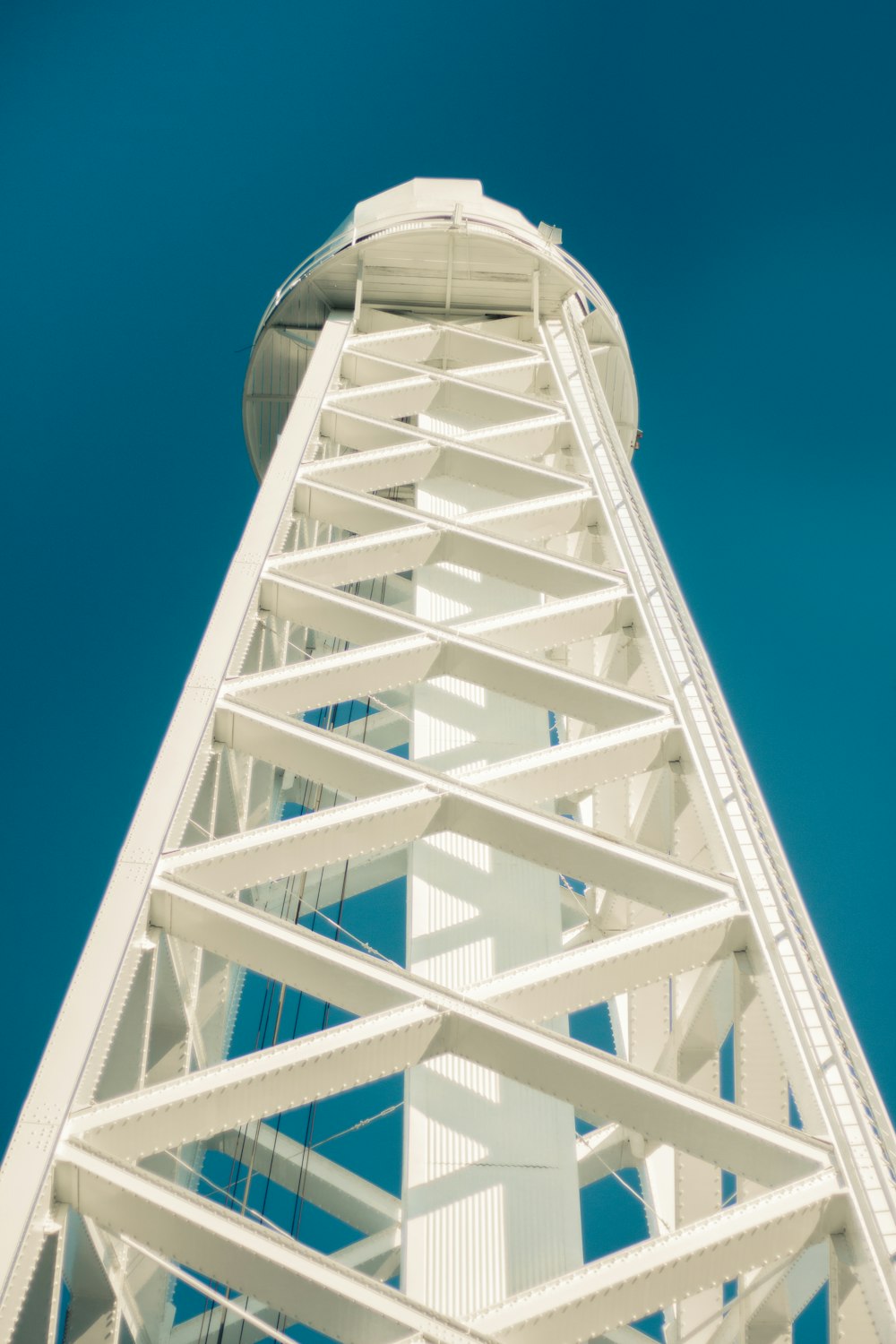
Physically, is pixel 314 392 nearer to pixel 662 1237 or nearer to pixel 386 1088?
pixel 662 1237

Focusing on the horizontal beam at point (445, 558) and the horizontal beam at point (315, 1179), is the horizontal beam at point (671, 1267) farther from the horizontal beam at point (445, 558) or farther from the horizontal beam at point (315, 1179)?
the horizontal beam at point (445, 558)

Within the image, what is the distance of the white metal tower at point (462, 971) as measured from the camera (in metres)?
6.09

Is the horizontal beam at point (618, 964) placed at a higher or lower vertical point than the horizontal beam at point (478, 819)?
lower

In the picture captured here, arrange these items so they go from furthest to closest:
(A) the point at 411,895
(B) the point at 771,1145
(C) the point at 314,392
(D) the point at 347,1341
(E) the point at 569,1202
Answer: (C) the point at 314,392
(A) the point at 411,895
(E) the point at 569,1202
(B) the point at 771,1145
(D) the point at 347,1341

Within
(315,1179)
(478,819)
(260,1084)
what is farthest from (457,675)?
(315,1179)

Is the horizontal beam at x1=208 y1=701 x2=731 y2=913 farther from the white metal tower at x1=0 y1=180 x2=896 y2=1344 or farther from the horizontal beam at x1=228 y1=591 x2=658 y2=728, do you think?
the horizontal beam at x1=228 y1=591 x2=658 y2=728

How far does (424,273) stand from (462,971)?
11.5m

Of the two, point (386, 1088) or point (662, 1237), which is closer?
point (662, 1237)

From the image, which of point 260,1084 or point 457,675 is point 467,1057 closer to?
point 260,1084

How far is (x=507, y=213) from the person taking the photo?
63.5 ft

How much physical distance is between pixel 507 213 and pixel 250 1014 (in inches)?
704

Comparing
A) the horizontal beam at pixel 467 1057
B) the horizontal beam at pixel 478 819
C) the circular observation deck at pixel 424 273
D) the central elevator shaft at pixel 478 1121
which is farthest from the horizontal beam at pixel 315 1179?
the circular observation deck at pixel 424 273

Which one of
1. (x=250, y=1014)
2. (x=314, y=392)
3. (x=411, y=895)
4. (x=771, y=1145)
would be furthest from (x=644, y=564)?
(x=250, y=1014)

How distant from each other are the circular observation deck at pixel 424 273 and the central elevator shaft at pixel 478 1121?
8590mm
